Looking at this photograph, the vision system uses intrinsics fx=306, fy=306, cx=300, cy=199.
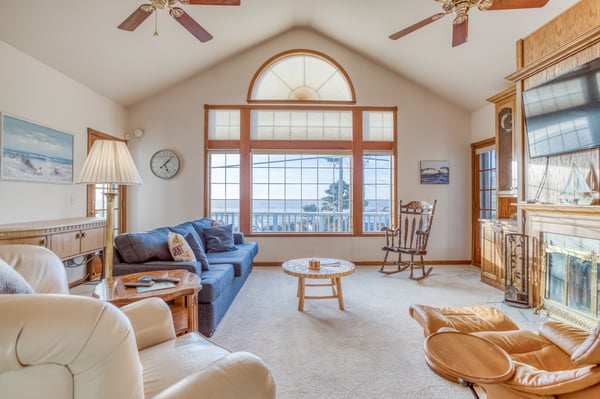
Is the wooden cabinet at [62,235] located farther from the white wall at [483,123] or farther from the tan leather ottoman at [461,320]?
the white wall at [483,123]

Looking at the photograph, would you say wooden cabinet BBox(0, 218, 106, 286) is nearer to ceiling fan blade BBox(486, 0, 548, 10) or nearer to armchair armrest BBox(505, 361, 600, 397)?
armchair armrest BBox(505, 361, 600, 397)

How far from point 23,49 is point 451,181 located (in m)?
5.92

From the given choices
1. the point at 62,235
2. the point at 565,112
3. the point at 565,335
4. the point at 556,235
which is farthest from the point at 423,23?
the point at 62,235

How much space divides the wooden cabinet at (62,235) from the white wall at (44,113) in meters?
0.25

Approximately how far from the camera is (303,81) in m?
5.31

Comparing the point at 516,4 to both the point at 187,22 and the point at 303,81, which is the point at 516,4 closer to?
the point at 187,22

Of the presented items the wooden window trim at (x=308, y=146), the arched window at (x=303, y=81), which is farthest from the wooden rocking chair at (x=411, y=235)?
the arched window at (x=303, y=81)

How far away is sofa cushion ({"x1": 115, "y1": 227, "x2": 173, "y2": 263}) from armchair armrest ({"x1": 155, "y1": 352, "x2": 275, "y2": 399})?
189cm

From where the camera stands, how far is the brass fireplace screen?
2.48 metres

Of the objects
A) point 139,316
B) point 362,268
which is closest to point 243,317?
point 139,316

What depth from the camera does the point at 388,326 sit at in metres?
2.71

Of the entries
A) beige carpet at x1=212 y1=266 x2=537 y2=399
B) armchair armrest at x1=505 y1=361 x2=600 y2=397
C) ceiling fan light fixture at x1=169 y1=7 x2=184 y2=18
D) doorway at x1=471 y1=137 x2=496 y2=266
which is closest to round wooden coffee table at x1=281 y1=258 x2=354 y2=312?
beige carpet at x1=212 y1=266 x2=537 y2=399

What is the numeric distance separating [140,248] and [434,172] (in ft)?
14.9

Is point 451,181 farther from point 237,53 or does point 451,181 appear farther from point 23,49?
point 23,49
